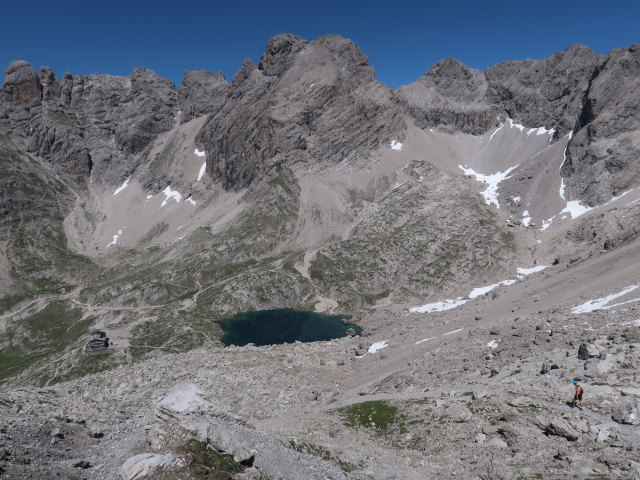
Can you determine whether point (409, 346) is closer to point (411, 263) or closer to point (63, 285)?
point (411, 263)

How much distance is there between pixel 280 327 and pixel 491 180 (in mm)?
115219

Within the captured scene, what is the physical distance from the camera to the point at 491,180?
18462 centimetres

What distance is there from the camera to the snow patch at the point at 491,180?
17296cm

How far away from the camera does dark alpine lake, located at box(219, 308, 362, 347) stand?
116750 millimetres

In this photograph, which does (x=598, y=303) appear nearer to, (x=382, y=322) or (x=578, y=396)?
(x=578, y=396)

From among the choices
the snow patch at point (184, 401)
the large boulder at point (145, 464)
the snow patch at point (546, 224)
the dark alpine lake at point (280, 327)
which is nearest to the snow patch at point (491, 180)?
the snow patch at point (546, 224)

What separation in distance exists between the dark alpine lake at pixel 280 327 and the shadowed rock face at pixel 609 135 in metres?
96.2

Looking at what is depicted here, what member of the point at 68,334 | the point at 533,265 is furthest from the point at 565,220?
the point at 68,334

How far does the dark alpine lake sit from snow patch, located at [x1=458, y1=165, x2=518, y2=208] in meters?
84.1

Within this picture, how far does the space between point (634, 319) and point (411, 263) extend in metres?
106

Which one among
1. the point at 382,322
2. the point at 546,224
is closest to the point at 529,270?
the point at 546,224

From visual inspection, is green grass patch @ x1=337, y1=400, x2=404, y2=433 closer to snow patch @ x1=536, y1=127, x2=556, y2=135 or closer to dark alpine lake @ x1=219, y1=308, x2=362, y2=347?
dark alpine lake @ x1=219, y1=308, x2=362, y2=347

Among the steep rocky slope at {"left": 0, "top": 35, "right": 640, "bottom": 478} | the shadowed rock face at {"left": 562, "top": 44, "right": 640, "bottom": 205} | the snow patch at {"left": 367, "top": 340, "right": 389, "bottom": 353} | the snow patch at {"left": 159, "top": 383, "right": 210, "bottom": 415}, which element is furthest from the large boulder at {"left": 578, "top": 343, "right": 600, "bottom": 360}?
the shadowed rock face at {"left": 562, "top": 44, "right": 640, "bottom": 205}

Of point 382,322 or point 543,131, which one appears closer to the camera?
point 382,322
